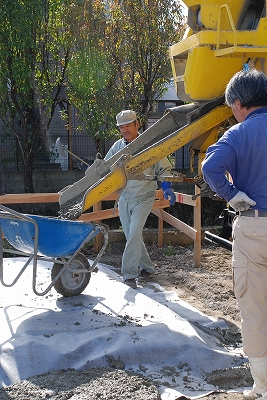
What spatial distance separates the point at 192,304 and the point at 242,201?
8.71 feet

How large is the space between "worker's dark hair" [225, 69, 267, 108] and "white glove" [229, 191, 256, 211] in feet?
1.77

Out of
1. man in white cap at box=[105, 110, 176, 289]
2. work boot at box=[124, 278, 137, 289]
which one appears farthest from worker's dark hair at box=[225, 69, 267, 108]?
work boot at box=[124, 278, 137, 289]

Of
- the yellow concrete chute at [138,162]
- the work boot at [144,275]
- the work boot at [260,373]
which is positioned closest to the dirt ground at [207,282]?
the work boot at [144,275]

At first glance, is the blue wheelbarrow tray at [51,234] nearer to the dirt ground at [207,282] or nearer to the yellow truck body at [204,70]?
the yellow truck body at [204,70]

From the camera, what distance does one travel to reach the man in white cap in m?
5.85

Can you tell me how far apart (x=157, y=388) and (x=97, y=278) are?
2.23 meters

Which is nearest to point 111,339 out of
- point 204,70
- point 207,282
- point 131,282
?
point 131,282

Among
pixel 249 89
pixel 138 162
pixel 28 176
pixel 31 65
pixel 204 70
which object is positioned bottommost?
pixel 28 176

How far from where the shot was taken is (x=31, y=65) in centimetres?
1090

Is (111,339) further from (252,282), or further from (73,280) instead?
(252,282)

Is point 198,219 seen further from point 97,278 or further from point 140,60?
point 140,60

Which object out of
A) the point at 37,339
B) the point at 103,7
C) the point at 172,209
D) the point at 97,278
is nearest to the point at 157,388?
the point at 37,339

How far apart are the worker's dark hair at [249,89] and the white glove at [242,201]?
54 cm

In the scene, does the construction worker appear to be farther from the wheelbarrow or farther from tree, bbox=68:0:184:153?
tree, bbox=68:0:184:153
